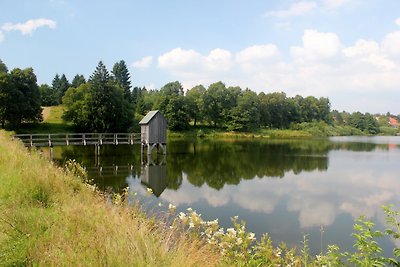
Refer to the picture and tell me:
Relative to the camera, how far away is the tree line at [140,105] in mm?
50625

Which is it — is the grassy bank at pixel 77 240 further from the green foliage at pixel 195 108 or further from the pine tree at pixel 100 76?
the green foliage at pixel 195 108

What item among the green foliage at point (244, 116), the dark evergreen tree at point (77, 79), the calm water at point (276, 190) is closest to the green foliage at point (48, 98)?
the dark evergreen tree at point (77, 79)

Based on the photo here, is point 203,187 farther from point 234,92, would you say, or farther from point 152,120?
point 234,92

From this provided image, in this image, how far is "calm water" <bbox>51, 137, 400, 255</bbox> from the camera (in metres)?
12.2

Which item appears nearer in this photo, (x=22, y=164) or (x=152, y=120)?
(x=22, y=164)

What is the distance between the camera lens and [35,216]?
19.6 feet

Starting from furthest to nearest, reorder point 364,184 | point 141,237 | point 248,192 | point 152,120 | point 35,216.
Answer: point 152,120, point 364,184, point 248,192, point 35,216, point 141,237

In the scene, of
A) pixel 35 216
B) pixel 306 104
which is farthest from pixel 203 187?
pixel 306 104

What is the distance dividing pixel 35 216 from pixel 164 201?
9.12 meters

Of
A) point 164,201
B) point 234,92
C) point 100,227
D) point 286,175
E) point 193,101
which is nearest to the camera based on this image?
point 100,227

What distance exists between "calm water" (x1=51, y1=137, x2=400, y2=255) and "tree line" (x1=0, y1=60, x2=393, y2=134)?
1103 inches

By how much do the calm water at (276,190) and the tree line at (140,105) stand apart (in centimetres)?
2801

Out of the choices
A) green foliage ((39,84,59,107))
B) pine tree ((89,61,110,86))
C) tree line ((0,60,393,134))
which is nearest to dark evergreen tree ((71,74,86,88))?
tree line ((0,60,393,134))

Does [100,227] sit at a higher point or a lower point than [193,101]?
lower
